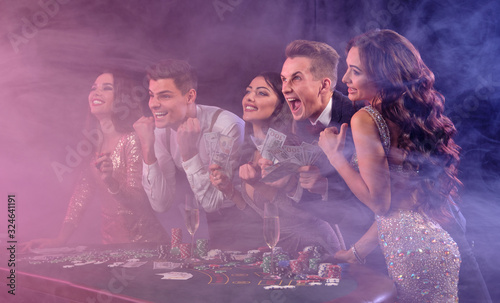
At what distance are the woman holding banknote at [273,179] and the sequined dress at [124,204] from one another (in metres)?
0.69

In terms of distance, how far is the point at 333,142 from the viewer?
2.48 metres

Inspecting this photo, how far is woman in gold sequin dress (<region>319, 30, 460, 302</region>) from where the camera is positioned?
1.96 m

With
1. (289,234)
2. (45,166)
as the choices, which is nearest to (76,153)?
(45,166)

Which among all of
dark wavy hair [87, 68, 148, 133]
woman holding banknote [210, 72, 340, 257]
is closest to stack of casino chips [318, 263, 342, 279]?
woman holding banknote [210, 72, 340, 257]

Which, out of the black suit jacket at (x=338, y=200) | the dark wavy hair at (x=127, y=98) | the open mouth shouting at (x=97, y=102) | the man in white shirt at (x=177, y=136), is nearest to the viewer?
the black suit jacket at (x=338, y=200)

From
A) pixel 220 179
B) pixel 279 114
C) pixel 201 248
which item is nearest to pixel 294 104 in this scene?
pixel 279 114

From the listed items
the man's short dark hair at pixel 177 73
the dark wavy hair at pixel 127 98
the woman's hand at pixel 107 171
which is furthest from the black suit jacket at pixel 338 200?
the woman's hand at pixel 107 171

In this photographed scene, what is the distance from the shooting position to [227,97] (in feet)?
10.7

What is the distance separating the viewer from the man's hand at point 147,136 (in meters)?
3.50

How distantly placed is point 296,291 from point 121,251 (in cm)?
115

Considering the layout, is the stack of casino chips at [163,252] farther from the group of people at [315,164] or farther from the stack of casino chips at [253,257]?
the group of people at [315,164]

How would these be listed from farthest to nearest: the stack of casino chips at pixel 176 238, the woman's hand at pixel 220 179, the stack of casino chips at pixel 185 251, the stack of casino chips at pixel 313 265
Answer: the woman's hand at pixel 220 179 < the stack of casino chips at pixel 176 238 < the stack of casino chips at pixel 185 251 < the stack of casino chips at pixel 313 265

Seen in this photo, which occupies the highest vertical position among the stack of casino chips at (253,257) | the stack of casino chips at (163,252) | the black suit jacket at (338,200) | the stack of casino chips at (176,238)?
the black suit jacket at (338,200)

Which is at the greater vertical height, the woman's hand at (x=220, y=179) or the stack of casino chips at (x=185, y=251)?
the woman's hand at (x=220, y=179)
